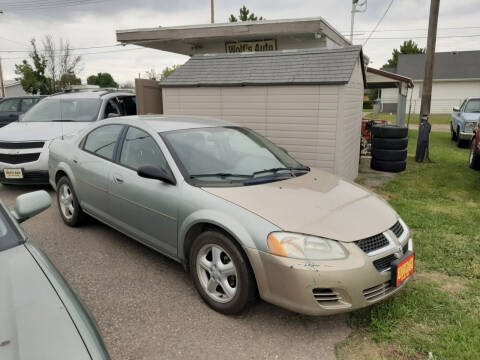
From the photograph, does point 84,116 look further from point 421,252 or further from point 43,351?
point 43,351

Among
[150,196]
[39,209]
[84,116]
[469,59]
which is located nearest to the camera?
[39,209]

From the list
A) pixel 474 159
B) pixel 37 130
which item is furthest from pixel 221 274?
pixel 474 159

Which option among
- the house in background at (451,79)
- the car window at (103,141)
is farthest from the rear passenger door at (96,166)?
the house in background at (451,79)

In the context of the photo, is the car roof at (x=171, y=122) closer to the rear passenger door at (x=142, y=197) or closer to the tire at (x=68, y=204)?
the rear passenger door at (x=142, y=197)

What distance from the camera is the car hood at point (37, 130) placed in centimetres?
661

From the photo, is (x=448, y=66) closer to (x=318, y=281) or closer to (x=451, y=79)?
(x=451, y=79)

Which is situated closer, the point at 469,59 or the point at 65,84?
the point at 65,84

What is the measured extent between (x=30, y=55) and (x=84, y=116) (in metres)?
26.3

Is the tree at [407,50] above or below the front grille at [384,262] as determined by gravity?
above

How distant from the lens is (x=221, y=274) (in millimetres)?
2943

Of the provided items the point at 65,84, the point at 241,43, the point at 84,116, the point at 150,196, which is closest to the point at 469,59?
the point at 241,43

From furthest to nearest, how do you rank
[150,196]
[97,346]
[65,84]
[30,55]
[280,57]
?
[65,84] → [30,55] → [280,57] → [150,196] → [97,346]

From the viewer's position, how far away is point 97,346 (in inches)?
59.4

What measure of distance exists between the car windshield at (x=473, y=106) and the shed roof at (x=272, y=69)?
8.25 m
